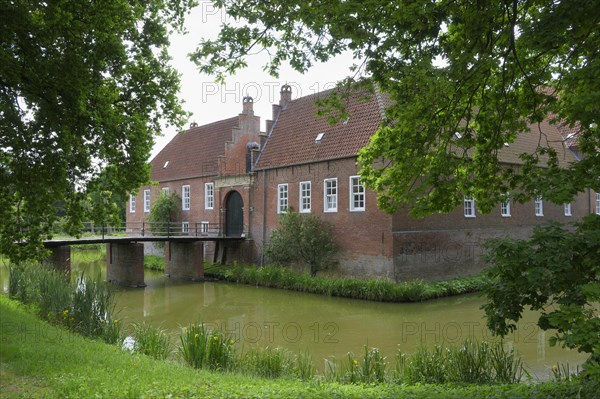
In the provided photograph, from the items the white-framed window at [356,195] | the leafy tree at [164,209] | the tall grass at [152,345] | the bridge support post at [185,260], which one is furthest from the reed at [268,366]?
the leafy tree at [164,209]

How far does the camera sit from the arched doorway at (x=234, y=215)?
27219mm

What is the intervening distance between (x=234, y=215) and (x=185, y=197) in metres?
5.79

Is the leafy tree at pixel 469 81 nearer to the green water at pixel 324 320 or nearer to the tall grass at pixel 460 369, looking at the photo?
the tall grass at pixel 460 369

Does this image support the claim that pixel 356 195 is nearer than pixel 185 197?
Yes

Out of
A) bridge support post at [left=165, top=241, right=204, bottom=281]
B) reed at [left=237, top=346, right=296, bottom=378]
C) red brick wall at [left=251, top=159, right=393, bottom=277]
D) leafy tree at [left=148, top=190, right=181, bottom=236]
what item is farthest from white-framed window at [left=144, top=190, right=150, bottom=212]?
reed at [left=237, top=346, right=296, bottom=378]

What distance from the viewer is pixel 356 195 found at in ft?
67.9

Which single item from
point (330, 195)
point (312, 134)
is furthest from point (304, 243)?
point (312, 134)

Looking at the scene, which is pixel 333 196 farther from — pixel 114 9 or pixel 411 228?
pixel 114 9

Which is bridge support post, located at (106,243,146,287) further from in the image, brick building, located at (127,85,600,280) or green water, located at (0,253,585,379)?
brick building, located at (127,85,600,280)

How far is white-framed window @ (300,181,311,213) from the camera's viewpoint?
23.0 meters

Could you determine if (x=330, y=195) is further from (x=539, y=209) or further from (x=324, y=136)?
(x=539, y=209)

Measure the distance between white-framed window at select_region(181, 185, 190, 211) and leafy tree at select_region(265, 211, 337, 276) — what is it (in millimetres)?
10781

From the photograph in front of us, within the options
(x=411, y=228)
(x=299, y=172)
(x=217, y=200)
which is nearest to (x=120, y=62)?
(x=411, y=228)

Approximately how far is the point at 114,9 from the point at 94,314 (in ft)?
20.8
